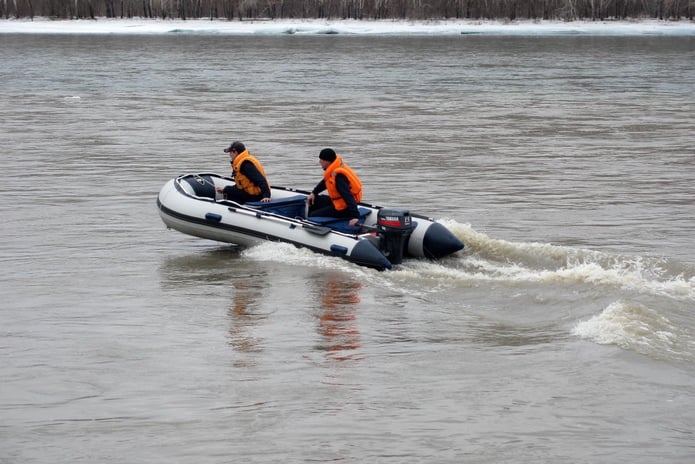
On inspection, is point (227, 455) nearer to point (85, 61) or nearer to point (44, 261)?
point (44, 261)

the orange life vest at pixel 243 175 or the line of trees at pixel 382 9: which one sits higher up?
the line of trees at pixel 382 9

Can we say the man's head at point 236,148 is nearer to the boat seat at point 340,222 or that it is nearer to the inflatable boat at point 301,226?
the inflatable boat at point 301,226

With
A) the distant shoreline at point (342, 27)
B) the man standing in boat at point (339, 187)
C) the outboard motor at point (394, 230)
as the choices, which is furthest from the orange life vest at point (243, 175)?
the distant shoreline at point (342, 27)

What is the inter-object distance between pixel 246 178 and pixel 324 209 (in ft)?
3.52

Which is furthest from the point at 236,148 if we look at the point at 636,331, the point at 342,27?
the point at 342,27

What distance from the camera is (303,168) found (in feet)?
56.1

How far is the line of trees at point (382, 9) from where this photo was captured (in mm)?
50438

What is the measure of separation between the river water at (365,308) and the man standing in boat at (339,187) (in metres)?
0.74

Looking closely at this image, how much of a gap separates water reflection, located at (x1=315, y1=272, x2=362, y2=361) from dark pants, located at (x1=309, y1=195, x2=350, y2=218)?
0.99 metres

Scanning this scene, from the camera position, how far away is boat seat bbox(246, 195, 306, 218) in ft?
39.8

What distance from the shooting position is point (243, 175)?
40.4 feet

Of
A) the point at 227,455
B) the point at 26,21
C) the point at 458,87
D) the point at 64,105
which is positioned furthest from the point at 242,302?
the point at 26,21

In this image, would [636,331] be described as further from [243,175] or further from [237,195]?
[237,195]

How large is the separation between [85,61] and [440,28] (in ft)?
56.2
